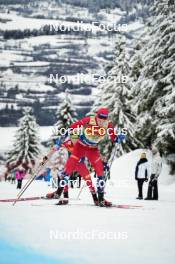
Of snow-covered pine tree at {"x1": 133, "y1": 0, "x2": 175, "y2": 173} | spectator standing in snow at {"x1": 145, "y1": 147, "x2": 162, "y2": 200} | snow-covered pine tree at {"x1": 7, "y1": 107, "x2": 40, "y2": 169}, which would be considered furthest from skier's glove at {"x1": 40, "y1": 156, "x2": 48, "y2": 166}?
snow-covered pine tree at {"x1": 7, "y1": 107, "x2": 40, "y2": 169}

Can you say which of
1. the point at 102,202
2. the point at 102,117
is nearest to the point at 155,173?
the point at 102,202

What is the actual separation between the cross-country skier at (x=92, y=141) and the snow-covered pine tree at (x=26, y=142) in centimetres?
3955

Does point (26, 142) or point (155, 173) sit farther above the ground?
point (26, 142)

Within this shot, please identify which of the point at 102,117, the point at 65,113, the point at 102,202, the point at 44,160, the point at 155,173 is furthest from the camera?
the point at 65,113

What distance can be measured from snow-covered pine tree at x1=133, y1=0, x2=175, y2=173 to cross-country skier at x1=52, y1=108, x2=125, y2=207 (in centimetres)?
1017

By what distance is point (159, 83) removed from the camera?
21.1 meters

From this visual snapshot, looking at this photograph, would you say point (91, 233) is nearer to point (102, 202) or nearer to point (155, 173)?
point (102, 202)

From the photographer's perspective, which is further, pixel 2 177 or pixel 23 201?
pixel 2 177

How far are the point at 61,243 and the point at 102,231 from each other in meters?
0.82

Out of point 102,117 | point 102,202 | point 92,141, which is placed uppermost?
point 102,117

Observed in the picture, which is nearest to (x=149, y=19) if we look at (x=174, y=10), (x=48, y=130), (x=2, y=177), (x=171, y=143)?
(x=174, y=10)

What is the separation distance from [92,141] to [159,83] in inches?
517

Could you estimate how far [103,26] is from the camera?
10.9 m

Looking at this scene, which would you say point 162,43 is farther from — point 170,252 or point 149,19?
point 170,252
